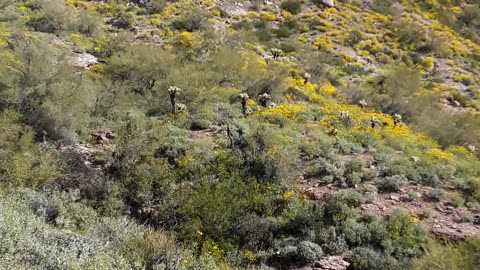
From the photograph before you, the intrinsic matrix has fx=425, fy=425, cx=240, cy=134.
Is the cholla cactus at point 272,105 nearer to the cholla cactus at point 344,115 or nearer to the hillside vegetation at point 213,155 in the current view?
the hillside vegetation at point 213,155

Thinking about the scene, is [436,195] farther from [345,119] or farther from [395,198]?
[345,119]

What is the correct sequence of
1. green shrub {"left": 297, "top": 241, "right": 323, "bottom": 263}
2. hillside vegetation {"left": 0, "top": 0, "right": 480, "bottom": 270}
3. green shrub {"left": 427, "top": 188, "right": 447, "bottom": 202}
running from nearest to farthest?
hillside vegetation {"left": 0, "top": 0, "right": 480, "bottom": 270} → green shrub {"left": 297, "top": 241, "right": 323, "bottom": 263} → green shrub {"left": 427, "top": 188, "right": 447, "bottom": 202}

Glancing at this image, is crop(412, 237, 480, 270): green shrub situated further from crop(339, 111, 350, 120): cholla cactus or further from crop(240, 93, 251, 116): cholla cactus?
crop(240, 93, 251, 116): cholla cactus

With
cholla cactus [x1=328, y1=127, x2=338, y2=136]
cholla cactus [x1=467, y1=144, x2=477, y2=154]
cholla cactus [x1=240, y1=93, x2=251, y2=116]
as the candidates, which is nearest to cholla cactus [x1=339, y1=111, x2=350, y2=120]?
cholla cactus [x1=328, y1=127, x2=338, y2=136]

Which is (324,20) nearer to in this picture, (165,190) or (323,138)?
(323,138)

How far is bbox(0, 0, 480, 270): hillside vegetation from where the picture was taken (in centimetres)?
926

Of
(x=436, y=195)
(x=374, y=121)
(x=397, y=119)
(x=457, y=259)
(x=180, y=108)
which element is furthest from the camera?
(x=397, y=119)

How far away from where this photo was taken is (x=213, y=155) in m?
12.1

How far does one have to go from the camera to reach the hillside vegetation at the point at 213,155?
926 centimetres

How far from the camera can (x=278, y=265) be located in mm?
9438

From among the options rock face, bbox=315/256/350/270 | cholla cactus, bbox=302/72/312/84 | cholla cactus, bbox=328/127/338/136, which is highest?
rock face, bbox=315/256/350/270

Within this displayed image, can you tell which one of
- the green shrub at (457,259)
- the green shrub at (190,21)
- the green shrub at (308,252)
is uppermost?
the green shrub at (457,259)

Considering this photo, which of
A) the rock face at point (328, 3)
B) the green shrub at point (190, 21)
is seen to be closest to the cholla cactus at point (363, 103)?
the green shrub at point (190, 21)

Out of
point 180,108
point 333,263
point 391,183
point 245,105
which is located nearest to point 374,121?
point 391,183
